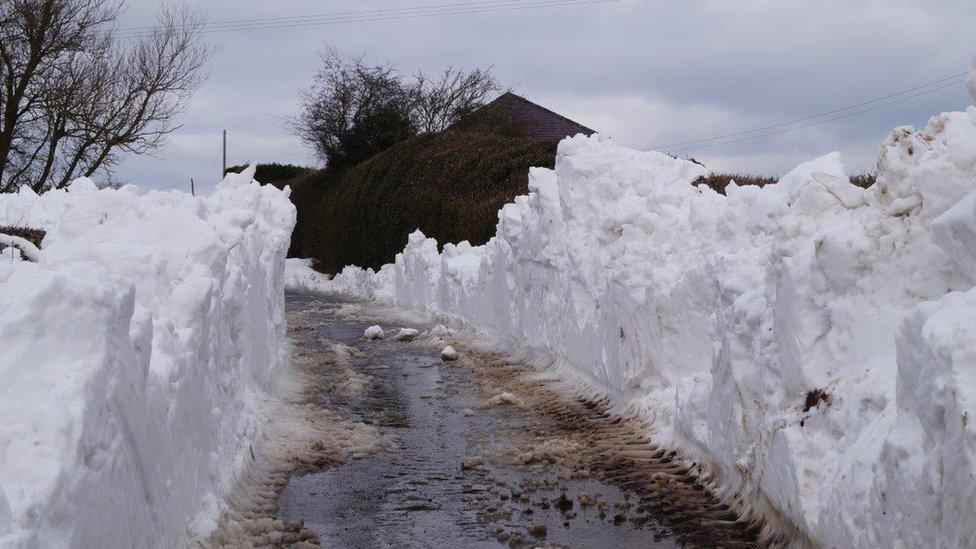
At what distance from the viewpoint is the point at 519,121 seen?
38.8 meters

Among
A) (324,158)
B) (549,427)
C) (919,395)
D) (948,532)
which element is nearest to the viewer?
(948,532)

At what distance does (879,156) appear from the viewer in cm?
554

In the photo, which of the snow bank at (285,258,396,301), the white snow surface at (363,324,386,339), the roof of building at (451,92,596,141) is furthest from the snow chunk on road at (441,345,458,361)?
the roof of building at (451,92,596,141)

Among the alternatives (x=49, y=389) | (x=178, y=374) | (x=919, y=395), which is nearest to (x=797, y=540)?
(x=919, y=395)

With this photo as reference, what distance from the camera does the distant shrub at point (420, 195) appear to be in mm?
27125

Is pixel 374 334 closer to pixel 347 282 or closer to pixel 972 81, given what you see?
pixel 972 81

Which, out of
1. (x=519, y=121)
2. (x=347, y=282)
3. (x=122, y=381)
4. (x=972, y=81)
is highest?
(x=519, y=121)

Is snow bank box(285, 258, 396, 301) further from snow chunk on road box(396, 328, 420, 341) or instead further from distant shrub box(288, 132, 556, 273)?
snow chunk on road box(396, 328, 420, 341)

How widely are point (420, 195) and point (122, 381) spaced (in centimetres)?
2728

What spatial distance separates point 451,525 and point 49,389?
314cm

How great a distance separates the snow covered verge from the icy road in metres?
0.83

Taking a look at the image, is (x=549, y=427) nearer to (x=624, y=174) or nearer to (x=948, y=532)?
(x=624, y=174)

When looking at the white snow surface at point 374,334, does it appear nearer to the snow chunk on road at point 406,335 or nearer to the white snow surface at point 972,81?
the snow chunk on road at point 406,335

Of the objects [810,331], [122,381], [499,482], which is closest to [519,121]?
[499,482]
